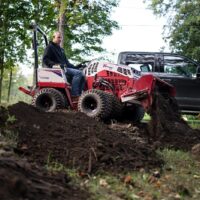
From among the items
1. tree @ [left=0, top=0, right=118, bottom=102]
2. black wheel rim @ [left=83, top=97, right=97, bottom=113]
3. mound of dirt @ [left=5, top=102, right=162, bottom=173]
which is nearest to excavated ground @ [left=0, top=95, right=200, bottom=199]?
mound of dirt @ [left=5, top=102, right=162, bottom=173]

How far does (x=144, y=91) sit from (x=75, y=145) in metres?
3.66

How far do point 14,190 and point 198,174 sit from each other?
4.18 meters

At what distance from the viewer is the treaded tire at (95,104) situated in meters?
11.2

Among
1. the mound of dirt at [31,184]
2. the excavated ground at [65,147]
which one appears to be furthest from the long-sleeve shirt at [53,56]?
the mound of dirt at [31,184]

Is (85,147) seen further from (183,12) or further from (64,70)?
(183,12)

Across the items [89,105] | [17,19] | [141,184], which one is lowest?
[141,184]

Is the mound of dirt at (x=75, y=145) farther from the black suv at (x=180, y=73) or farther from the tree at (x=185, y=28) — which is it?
the tree at (x=185, y=28)

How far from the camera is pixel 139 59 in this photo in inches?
638

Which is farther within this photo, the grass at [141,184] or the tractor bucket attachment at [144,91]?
the tractor bucket attachment at [144,91]

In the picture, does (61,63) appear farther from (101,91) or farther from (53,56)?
(101,91)

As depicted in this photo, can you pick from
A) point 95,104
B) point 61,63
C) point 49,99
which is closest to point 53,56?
point 61,63

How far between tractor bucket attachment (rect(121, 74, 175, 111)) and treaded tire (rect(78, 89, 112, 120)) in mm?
453

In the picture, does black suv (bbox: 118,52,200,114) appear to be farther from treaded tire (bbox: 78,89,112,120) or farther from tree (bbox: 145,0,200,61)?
tree (bbox: 145,0,200,61)

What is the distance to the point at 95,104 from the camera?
11422 mm
